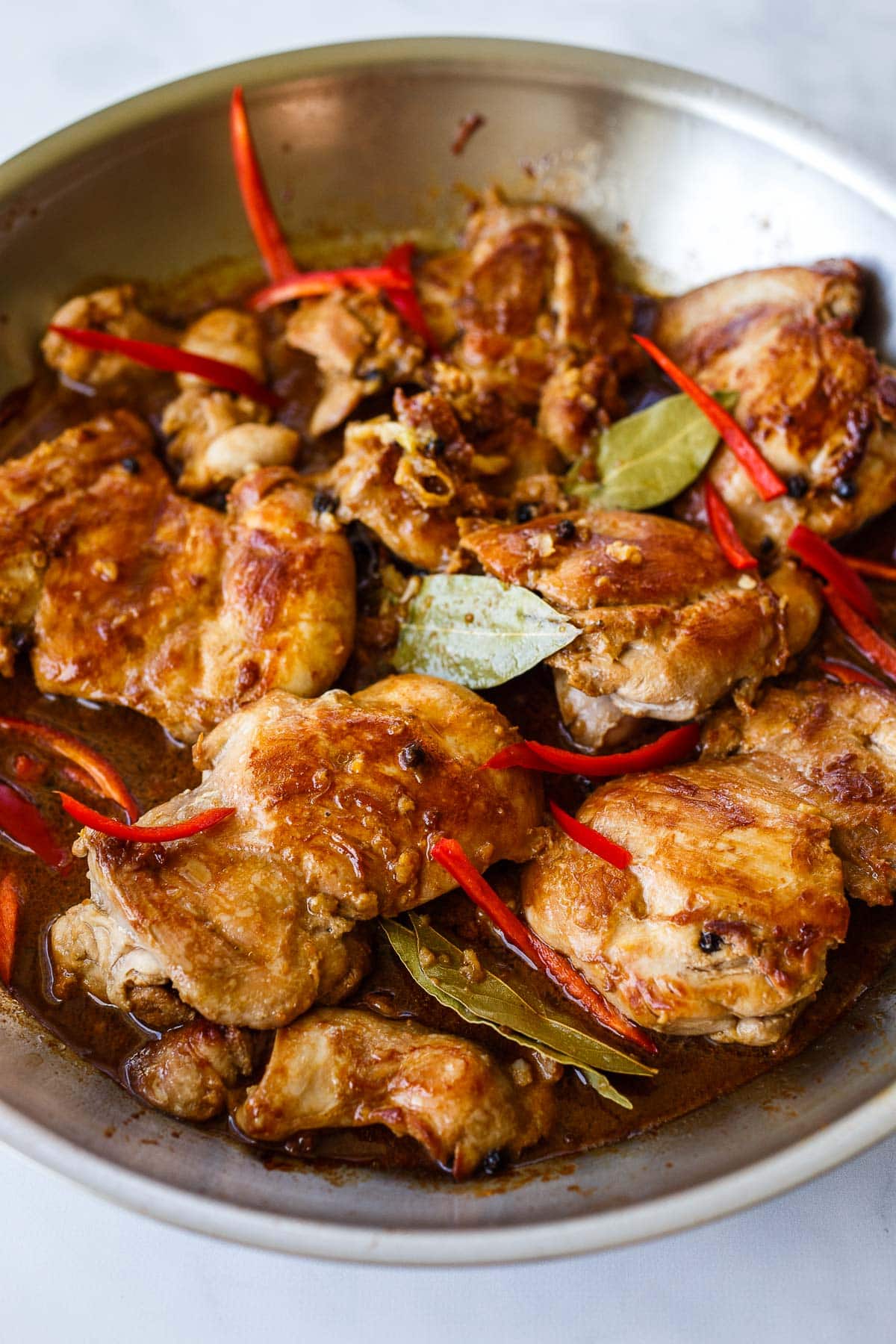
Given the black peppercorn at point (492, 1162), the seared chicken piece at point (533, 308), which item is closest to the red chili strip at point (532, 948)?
the black peppercorn at point (492, 1162)

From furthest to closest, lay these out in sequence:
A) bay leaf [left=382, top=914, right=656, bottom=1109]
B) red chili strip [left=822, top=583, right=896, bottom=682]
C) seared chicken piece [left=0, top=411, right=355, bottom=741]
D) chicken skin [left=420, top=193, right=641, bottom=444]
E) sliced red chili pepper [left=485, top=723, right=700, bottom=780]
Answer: chicken skin [left=420, top=193, right=641, bottom=444] < red chili strip [left=822, top=583, right=896, bottom=682] < seared chicken piece [left=0, top=411, right=355, bottom=741] < sliced red chili pepper [left=485, top=723, right=700, bottom=780] < bay leaf [left=382, top=914, right=656, bottom=1109]

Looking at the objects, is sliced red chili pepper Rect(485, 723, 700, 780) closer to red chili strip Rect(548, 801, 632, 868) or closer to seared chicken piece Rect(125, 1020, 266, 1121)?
red chili strip Rect(548, 801, 632, 868)

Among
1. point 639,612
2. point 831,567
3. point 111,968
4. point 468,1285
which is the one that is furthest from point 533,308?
point 468,1285

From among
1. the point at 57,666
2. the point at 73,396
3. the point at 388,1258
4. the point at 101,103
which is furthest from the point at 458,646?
the point at 101,103

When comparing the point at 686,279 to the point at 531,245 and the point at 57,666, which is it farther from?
the point at 57,666

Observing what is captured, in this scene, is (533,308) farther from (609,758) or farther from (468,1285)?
(468,1285)

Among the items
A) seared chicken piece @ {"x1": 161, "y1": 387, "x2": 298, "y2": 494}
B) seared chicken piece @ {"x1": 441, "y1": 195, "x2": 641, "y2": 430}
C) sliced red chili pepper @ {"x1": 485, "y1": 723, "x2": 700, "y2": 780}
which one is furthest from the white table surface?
seared chicken piece @ {"x1": 441, "y1": 195, "x2": 641, "y2": 430}

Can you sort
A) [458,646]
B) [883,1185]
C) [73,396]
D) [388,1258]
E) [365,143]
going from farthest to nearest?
1. [365,143]
2. [73,396]
3. [458,646]
4. [883,1185]
5. [388,1258]
